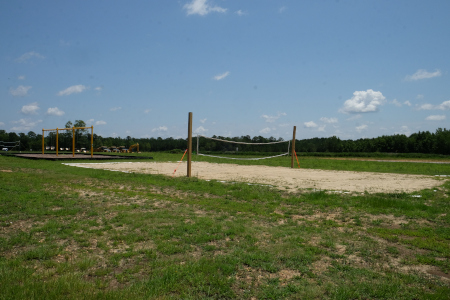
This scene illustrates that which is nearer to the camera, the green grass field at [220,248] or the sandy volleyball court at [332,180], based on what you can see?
the green grass field at [220,248]

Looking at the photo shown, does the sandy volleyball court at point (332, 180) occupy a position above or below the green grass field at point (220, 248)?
above

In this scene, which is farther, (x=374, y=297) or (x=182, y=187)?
(x=182, y=187)

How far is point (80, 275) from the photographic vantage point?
3.01 m

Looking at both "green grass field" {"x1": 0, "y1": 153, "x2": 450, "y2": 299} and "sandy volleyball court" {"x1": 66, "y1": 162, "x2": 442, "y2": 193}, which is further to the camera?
"sandy volleyball court" {"x1": 66, "y1": 162, "x2": 442, "y2": 193}

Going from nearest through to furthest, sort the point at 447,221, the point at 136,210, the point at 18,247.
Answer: the point at 18,247 < the point at 447,221 < the point at 136,210

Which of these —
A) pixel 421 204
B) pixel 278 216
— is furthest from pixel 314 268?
pixel 421 204

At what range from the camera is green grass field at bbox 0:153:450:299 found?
2814 mm

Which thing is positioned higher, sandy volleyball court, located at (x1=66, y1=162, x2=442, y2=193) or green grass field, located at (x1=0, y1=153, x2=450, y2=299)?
sandy volleyball court, located at (x1=66, y1=162, x2=442, y2=193)

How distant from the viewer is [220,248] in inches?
152

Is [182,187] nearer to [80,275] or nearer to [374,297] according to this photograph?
[80,275]

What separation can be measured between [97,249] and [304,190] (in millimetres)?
6123

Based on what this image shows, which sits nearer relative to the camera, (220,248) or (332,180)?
(220,248)

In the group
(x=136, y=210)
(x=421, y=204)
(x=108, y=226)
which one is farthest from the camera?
(x=421, y=204)

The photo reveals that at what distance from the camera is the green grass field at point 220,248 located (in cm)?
281
